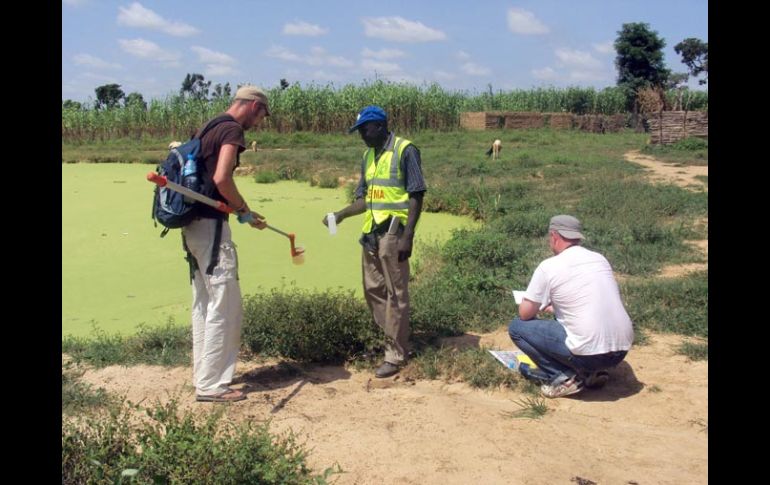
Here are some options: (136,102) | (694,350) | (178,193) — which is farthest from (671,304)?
(136,102)

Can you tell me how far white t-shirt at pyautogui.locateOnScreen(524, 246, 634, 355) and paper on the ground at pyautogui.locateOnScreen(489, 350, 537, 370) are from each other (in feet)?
1.73

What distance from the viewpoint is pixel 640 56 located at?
38.8 metres

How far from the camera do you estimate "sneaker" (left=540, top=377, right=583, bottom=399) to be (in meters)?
4.49

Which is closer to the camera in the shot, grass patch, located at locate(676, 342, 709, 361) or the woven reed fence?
grass patch, located at locate(676, 342, 709, 361)

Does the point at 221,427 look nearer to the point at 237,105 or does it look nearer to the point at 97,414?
the point at 97,414

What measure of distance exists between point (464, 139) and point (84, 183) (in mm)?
12881

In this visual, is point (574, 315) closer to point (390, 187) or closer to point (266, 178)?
point (390, 187)

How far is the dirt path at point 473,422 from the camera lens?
11.5 ft

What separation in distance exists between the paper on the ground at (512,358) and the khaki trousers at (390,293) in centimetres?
64

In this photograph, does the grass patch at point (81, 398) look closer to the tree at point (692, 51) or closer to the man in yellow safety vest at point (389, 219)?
the man in yellow safety vest at point (389, 219)

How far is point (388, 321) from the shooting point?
4.90m

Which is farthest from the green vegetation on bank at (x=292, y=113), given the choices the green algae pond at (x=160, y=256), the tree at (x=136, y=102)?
the green algae pond at (x=160, y=256)

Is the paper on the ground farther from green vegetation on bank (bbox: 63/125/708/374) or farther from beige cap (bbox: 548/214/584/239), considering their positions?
beige cap (bbox: 548/214/584/239)

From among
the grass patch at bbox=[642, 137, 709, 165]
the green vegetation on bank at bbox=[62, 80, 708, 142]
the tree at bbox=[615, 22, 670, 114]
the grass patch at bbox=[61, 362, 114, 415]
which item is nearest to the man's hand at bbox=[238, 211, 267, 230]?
the grass patch at bbox=[61, 362, 114, 415]
